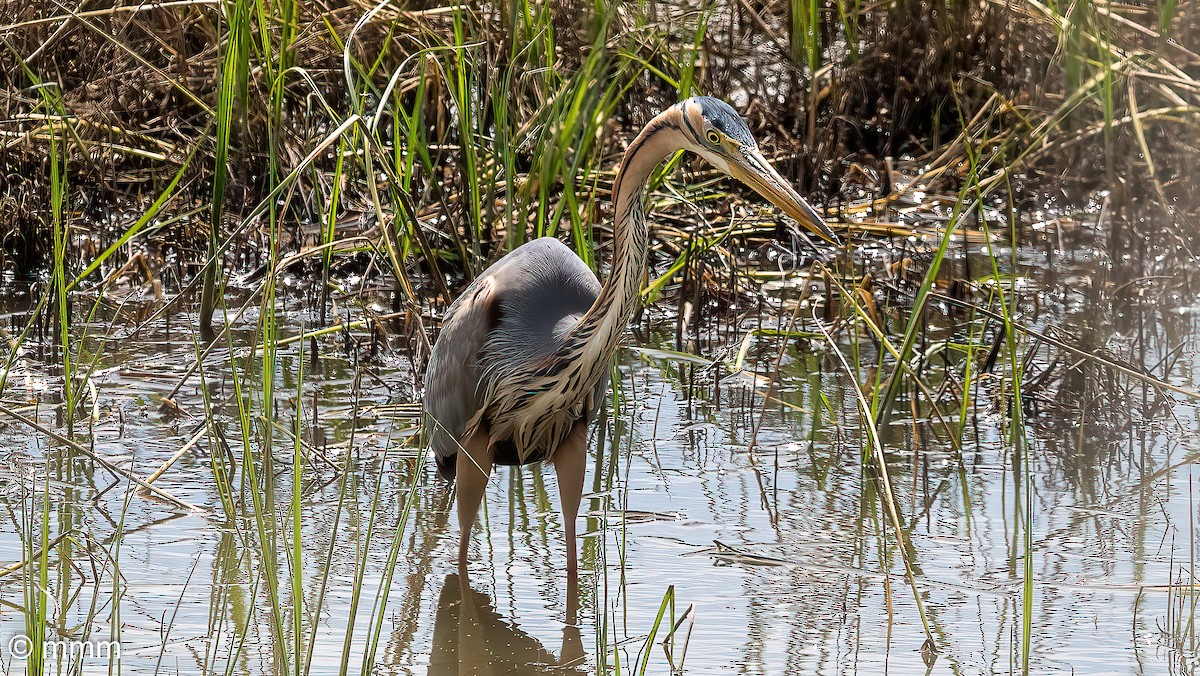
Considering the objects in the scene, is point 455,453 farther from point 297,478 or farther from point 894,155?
point 894,155

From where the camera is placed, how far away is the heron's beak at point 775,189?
3432mm

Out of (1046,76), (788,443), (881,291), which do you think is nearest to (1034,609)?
(788,443)

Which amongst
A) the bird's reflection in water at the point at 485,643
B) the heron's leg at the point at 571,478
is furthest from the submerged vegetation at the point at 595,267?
the heron's leg at the point at 571,478

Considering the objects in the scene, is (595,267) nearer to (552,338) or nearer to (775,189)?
(552,338)

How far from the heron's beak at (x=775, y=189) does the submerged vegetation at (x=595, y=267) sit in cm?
42

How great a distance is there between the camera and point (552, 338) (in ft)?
13.1

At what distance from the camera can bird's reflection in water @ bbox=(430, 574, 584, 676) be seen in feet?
12.1

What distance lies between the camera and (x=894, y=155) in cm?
773

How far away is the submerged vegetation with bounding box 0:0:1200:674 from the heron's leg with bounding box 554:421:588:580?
0.42 ft

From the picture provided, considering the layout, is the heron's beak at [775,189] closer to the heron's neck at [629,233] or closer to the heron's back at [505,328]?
the heron's neck at [629,233]

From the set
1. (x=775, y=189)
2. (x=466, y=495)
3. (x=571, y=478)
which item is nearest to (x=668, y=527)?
(x=571, y=478)

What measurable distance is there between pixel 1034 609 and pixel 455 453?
169 centimetres

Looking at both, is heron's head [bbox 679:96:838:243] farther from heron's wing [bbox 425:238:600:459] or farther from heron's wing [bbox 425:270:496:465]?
heron's wing [bbox 425:270:496:465]

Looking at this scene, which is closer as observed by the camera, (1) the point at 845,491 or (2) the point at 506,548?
(2) the point at 506,548
